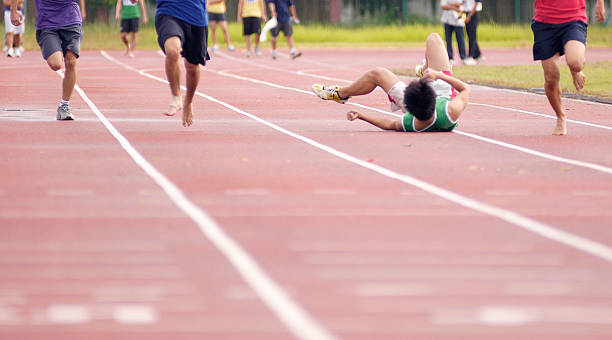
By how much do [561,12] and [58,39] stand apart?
5.47 m

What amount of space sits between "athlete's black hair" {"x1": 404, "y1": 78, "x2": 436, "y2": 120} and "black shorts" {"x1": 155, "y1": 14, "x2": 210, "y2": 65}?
237cm

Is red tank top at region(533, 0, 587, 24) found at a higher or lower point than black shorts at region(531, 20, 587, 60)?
higher

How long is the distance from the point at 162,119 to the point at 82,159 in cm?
428

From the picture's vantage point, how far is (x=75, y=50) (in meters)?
15.0

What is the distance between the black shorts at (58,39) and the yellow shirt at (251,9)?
1921cm

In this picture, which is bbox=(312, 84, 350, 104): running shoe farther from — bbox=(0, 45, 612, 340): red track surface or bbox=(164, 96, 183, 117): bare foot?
bbox=(164, 96, 183, 117): bare foot

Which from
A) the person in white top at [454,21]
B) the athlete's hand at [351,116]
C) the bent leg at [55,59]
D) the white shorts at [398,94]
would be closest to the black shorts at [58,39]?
the bent leg at [55,59]

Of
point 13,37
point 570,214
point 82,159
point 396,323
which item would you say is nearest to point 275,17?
point 13,37

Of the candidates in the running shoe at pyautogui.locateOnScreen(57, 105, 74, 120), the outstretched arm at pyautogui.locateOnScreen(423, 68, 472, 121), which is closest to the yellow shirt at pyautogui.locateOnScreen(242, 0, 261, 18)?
the running shoe at pyautogui.locateOnScreen(57, 105, 74, 120)

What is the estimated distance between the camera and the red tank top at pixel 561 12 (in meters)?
13.4

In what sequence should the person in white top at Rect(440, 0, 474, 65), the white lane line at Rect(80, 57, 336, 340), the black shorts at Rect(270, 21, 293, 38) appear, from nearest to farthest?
1. the white lane line at Rect(80, 57, 336, 340)
2. the person in white top at Rect(440, 0, 474, 65)
3. the black shorts at Rect(270, 21, 293, 38)

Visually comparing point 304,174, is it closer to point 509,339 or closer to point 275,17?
point 509,339

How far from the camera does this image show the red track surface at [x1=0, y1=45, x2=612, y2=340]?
5.46 meters

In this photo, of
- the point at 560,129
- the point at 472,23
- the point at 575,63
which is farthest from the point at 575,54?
the point at 472,23
